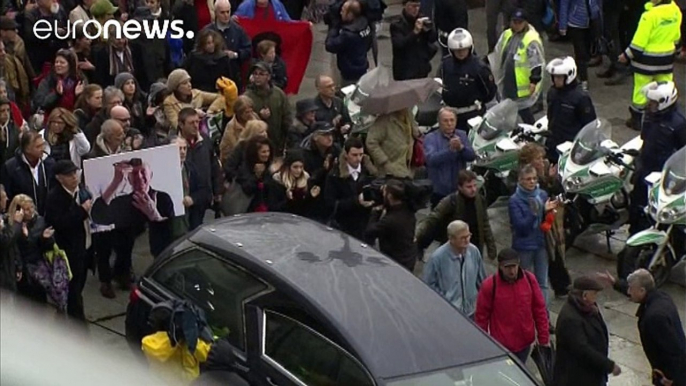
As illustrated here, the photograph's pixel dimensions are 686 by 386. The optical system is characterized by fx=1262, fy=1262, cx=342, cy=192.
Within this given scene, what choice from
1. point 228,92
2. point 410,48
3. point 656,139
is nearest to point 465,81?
point 410,48

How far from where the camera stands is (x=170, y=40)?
13945mm

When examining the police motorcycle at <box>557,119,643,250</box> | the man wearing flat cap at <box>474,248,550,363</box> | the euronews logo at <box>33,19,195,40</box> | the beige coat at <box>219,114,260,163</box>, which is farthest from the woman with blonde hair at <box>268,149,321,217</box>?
the euronews logo at <box>33,19,195,40</box>

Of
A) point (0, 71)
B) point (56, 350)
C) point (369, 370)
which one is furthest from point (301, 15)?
point (56, 350)

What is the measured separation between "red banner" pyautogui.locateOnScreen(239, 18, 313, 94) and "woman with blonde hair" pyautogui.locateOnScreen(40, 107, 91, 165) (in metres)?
4.74

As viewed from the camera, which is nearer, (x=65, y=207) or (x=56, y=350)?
(x=56, y=350)

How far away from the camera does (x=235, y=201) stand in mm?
9953

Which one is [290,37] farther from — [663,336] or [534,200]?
[663,336]

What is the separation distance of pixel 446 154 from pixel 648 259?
A: 6.29ft

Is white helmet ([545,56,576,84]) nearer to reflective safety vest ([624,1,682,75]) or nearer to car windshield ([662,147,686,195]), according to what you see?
car windshield ([662,147,686,195])

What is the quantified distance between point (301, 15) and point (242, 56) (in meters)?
4.65

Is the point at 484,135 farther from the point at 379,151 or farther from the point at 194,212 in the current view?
the point at 194,212

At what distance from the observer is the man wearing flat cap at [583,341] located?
7.83m

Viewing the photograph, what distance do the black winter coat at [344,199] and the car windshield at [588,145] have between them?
232 cm

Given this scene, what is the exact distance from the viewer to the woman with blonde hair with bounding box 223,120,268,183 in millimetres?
10203
